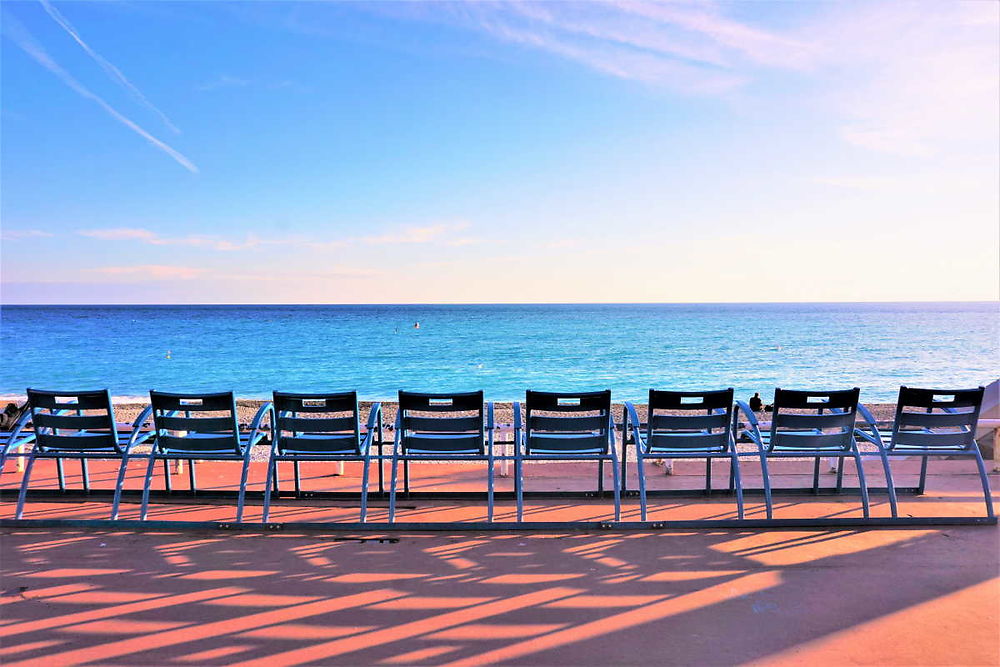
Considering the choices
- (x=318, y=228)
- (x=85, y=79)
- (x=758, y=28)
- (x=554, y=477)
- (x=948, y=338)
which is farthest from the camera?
(x=318, y=228)

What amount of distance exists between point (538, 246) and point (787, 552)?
2402 inches

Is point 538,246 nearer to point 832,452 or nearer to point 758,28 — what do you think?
point 758,28

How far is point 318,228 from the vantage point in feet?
194

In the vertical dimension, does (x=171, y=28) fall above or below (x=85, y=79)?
below

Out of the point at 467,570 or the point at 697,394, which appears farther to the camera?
the point at 697,394

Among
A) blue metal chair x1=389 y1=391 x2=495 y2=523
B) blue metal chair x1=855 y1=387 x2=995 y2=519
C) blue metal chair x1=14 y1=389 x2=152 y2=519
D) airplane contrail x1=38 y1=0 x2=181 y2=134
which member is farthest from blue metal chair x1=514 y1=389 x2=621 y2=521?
airplane contrail x1=38 y1=0 x2=181 y2=134

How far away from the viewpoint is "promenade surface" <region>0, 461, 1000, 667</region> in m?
2.26

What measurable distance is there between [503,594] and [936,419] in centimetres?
299

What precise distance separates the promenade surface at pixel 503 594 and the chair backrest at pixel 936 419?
48cm

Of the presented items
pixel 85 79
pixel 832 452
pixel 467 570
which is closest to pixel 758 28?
pixel 832 452

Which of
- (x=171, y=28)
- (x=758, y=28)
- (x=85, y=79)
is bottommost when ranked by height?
(x=758, y=28)

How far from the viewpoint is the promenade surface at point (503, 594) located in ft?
7.41

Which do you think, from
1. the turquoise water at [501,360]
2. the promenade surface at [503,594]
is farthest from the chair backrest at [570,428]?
the turquoise water at [501,360]

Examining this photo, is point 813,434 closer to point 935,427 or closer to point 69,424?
point 935,427
